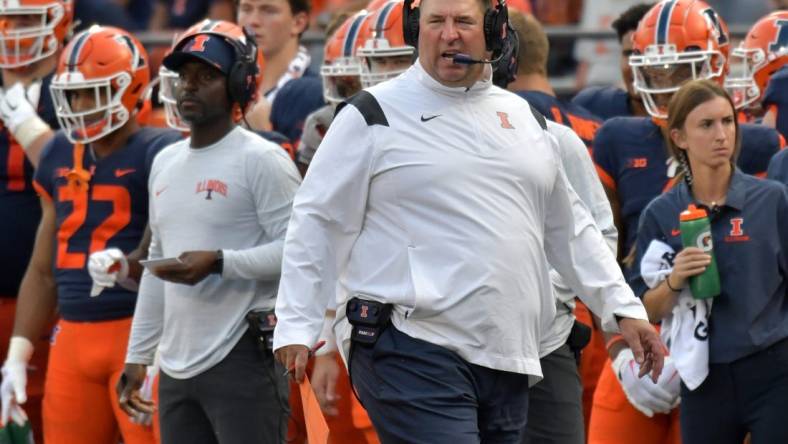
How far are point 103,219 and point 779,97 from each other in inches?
108

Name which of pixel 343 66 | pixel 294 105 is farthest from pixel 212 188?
pixel 294 105

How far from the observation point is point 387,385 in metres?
4.83

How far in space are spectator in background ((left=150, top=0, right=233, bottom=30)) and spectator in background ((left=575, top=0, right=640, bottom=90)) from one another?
104 inches

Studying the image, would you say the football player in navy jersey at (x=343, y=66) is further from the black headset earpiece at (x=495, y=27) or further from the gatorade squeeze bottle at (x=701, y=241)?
the black headset earpiece at (x=495, y=27)

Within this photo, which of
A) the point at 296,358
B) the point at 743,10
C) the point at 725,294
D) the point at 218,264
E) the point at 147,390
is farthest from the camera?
the point at 743,10

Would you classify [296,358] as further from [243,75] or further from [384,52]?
[384,52]

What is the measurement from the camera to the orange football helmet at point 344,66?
754cm

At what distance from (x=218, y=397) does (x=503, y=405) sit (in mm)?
1494

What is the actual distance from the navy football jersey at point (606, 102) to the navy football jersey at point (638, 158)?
103 centimetres

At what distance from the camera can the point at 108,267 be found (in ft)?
21.5

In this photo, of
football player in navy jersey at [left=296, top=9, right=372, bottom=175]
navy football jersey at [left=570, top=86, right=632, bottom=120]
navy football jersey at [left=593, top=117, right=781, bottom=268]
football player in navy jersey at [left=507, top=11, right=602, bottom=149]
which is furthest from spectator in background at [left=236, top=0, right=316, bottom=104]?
navy football jersey at [left=593, top=117, right=781, bottom=268]

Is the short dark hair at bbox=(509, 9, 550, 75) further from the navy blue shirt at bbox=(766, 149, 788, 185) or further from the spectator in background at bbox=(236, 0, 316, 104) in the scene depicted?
the spectator in background at bbox=(236, 0, 316, 104)

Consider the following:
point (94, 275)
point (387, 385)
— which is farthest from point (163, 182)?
point (387, 385)

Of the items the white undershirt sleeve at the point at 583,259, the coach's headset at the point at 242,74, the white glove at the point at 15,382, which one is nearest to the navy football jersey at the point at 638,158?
the coach's headset at the point at 242,74
